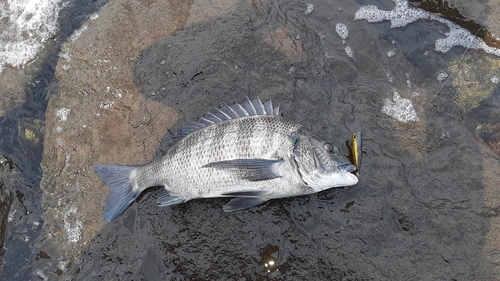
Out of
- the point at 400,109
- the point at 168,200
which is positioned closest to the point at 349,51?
the point at 400,109

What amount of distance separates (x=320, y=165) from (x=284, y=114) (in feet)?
3.28

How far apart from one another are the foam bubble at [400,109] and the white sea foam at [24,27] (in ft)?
15.8

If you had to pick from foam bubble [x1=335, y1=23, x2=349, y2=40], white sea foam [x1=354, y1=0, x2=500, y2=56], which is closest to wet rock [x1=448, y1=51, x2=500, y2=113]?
white sea foam [x1=354, y1=0, x2=500, y2=56]

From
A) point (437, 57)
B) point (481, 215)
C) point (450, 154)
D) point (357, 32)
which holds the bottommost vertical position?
point (481, 215)

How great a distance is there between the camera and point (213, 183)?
4.03 metres

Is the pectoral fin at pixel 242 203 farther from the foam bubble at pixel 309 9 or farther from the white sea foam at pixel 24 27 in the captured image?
the white sea foam at pixel 24 27

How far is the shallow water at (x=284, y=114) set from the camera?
13.2ft

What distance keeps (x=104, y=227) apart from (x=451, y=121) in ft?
14.2

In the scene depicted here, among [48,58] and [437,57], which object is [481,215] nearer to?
[437,57]

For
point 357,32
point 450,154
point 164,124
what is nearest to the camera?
point 450,154

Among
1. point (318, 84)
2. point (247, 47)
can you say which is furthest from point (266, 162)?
point (247, 47)

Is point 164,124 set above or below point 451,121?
above

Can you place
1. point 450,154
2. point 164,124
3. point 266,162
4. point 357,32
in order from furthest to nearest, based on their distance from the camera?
point 357,32 → point 164,124 → point 450,154 → point 266,162

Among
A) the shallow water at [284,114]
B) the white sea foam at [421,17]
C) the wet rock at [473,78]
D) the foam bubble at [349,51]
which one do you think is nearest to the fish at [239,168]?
the shallow water at [284,114]
